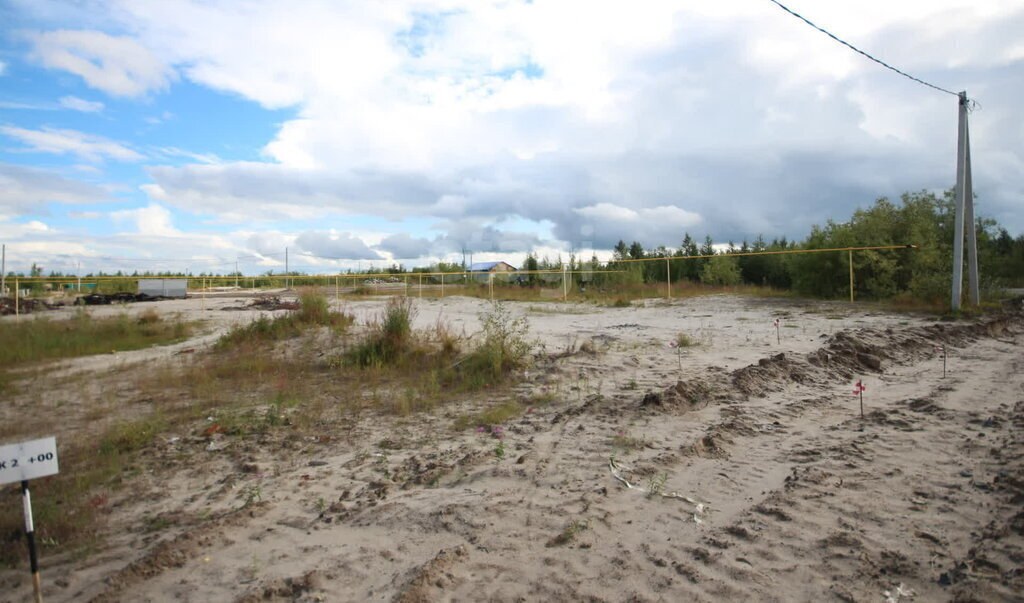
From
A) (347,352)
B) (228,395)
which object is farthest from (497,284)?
(228,395)

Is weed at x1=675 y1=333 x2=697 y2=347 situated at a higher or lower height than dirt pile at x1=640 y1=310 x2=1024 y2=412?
higher

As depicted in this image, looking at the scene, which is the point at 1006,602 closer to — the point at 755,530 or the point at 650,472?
the point at 755,530

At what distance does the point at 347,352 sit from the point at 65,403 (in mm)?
4062

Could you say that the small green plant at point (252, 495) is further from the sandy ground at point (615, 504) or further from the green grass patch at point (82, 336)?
the green grass patch at point (82, 336)

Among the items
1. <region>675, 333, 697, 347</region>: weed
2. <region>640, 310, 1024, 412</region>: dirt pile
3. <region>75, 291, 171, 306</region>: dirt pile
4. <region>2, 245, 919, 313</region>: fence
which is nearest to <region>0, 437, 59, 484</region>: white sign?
<region>640, 310, 1024, 412</region>: dirt pile

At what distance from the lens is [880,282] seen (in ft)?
64.4

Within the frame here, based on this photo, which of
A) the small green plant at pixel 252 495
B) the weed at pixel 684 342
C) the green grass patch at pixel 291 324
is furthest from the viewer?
the green grass patch at pixel 291 324

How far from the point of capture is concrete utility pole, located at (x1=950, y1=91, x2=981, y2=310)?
598 inches

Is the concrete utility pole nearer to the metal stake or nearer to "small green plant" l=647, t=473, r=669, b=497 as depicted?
"small green plant" l=647, t=473, r=669, b=497

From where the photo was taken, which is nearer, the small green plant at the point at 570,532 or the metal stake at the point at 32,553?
the metal stake at the point at 32,553

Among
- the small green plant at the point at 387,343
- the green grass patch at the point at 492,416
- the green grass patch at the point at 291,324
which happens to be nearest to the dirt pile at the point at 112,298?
the green grass patch at the point at 291,324

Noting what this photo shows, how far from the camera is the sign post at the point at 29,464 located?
9.49 feet

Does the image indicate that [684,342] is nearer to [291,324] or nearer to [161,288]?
[291,324]

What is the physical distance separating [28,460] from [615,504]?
3.48 metres
